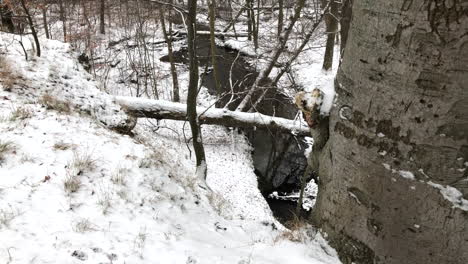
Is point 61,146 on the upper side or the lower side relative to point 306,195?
upper

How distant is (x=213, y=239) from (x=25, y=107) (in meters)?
2.76

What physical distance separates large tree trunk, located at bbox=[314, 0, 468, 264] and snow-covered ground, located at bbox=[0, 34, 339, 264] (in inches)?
17.8

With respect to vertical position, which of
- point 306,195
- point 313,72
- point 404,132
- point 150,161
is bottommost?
point 306,195

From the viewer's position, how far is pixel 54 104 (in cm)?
477

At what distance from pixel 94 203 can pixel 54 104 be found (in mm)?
2471

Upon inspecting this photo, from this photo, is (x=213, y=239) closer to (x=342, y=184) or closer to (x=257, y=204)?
(x=342, y=184)

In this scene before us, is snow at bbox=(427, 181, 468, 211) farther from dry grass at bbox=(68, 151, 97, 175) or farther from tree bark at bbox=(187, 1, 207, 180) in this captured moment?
tree bark at bbox=(187, 1, 207, 180)

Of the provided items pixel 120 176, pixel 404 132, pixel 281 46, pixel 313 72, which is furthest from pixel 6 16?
pixel 313 72

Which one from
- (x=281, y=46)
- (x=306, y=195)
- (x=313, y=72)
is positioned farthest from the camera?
(x=313, y=72)

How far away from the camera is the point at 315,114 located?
1915mm

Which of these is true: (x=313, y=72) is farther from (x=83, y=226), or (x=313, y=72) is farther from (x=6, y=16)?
(x=83, y=226)

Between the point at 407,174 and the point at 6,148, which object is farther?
the point at 6,148

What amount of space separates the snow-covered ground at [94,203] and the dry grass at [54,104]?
2 centimetres

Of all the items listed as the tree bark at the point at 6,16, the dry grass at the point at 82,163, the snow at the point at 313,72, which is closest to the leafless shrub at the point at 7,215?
the dry grass at the point at 82,163
